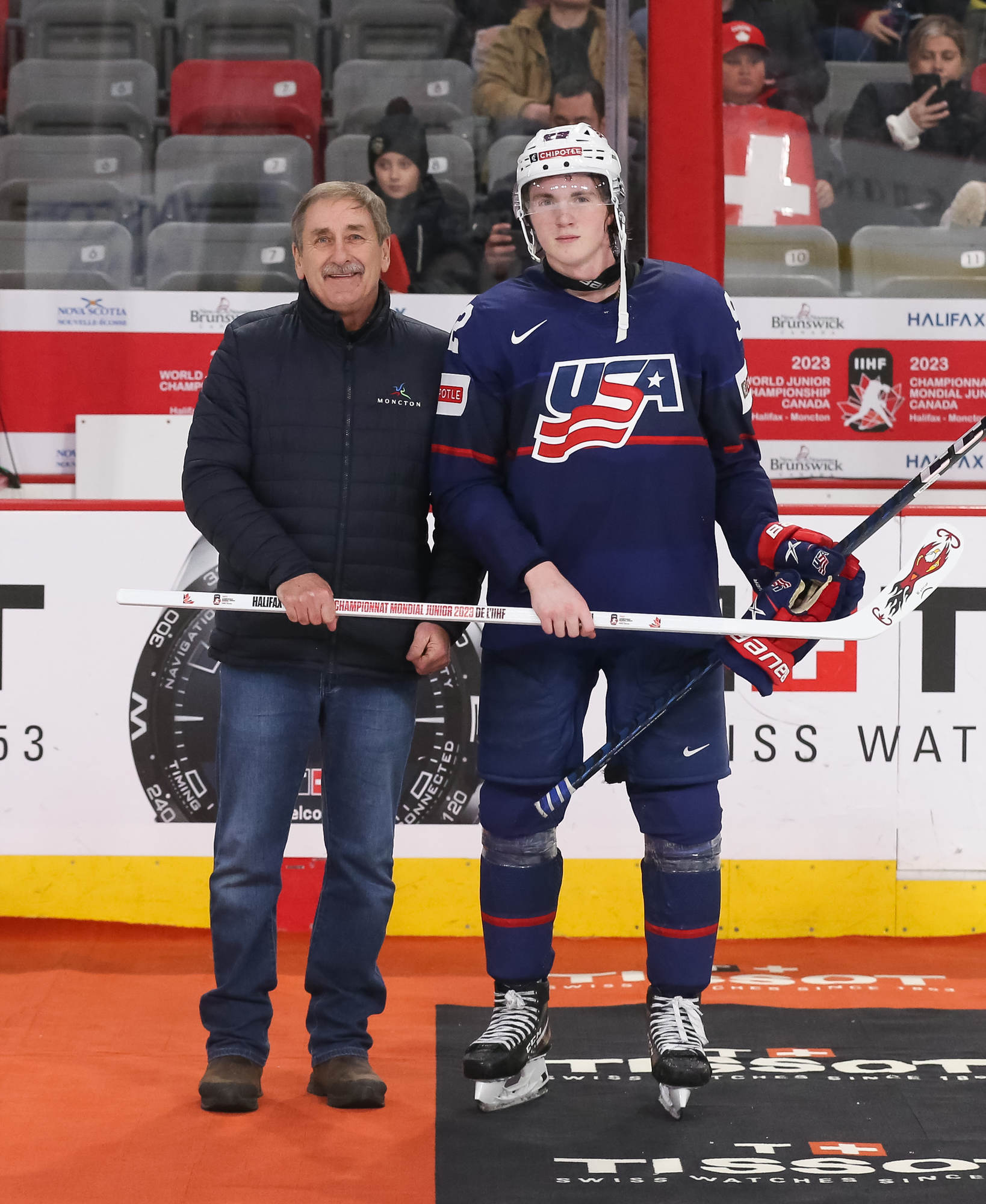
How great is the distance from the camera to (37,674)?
125 inches

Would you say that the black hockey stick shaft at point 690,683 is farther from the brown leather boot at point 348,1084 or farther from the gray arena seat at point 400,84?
the gray arena seat at point 400,84

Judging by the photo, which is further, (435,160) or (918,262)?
(918,262)

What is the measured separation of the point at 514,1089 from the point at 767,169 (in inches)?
112

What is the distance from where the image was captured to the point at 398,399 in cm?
220

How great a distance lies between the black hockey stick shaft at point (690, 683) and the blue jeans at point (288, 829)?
27cm

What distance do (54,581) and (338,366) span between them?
1261 mm

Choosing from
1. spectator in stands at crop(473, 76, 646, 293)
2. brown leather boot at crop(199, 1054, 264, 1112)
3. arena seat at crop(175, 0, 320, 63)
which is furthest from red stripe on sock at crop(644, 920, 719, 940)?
arena seat at crop(175, 0, 320, 63)

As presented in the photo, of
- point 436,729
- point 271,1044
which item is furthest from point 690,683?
point 436,729

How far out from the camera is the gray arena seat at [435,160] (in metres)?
3.85

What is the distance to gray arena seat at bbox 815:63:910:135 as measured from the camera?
4258mm

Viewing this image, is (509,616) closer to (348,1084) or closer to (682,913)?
(682,913)

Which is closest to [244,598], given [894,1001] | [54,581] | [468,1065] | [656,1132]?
[468,1065]

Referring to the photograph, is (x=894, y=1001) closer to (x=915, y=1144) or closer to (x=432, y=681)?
(x=915, y=1144)

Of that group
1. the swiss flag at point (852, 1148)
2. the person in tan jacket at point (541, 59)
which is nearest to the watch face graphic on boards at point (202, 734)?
the swiss flag at point (852, 1148)
